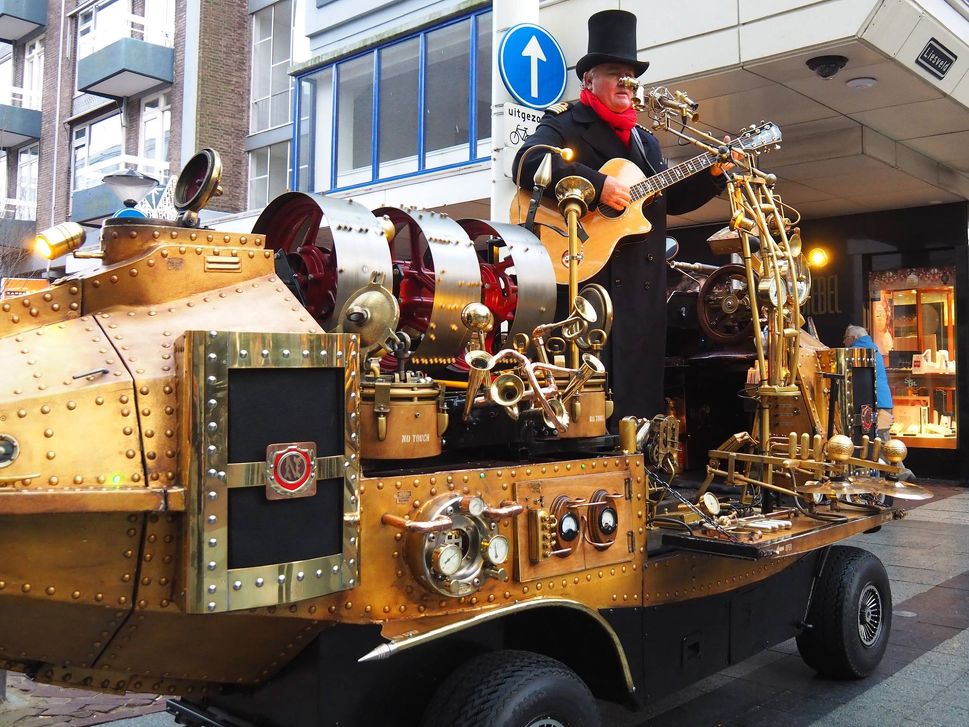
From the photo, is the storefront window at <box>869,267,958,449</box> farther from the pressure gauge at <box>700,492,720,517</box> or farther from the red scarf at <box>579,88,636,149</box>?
the pressure gauge at <box>700,492,720,517</box>

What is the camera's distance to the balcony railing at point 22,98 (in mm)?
23719

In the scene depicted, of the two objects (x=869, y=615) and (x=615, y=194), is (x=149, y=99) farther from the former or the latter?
(x=869, y=615)

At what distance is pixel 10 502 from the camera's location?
1946 millimetres

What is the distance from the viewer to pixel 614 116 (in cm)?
429

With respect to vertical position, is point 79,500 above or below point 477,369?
below

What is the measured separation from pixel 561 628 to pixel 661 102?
7.76 feet

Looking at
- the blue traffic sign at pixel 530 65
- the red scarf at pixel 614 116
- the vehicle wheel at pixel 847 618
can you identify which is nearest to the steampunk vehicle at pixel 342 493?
the vehicle wheel at pixel 847 618

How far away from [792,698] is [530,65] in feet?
12.6

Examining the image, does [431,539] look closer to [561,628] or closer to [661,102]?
[561,628]

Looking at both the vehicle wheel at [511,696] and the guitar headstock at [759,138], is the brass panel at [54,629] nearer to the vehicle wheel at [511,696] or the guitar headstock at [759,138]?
the vehicle wheel at [511,696]

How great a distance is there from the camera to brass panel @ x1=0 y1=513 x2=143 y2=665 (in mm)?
2061

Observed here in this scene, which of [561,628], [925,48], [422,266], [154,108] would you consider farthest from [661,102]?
[154,108]

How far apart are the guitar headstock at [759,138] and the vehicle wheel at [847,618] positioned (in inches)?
83.2

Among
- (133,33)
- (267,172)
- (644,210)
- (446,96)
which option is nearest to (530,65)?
(644,210)
